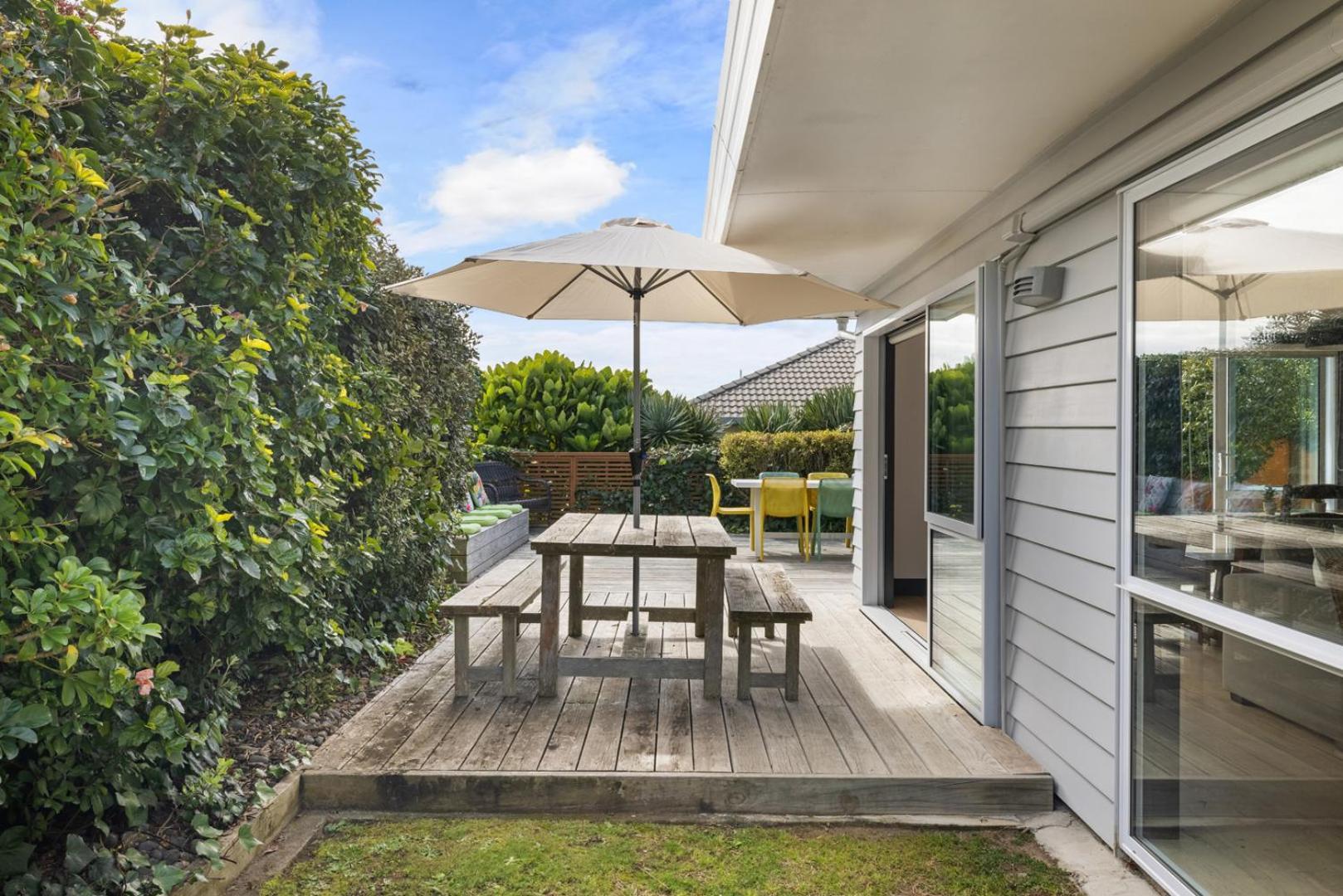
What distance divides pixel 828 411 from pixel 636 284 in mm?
7746

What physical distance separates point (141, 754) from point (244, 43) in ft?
7.70

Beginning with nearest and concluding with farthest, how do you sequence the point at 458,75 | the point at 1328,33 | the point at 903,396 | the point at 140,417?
the point at 1328,33 < the point at 140,417 < the point at 903,396 < the point at 458,75

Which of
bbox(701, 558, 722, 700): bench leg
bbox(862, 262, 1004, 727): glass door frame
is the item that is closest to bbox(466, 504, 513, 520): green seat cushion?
bbox(701, 558, 722, 700): bench leg

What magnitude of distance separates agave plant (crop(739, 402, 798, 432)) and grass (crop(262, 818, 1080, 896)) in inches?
367

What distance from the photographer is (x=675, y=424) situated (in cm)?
1252

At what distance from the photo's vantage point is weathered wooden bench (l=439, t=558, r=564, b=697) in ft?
11.8

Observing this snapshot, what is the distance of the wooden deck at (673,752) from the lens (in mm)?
2932

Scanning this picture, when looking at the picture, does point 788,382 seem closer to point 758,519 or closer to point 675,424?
point 675,424

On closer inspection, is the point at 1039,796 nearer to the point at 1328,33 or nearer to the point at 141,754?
the point at 1328,33

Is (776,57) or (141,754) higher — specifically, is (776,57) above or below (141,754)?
above

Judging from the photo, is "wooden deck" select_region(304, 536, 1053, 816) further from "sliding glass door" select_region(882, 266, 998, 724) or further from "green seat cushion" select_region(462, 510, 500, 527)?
"green seat cushion" select_region(462, 510, 500, 527)

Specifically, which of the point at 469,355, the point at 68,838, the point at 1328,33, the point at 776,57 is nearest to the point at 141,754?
the point at 68,838

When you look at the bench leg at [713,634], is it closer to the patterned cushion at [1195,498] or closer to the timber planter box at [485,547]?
the patterned cushion at [1195,498]

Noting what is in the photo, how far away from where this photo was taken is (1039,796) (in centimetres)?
301
